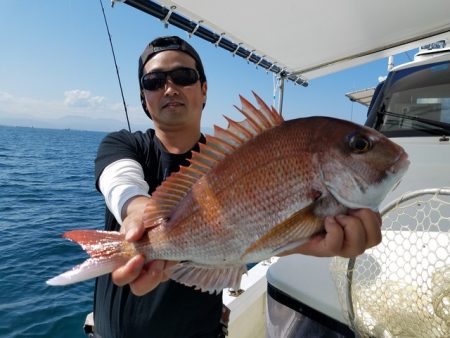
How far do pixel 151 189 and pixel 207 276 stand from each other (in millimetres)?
839

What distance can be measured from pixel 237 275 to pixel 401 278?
2.78 ft

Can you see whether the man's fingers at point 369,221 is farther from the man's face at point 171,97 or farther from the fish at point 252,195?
the man's face at point 171,97

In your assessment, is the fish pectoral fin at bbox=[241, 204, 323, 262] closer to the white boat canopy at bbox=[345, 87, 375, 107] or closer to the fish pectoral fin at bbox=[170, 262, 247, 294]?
the fish pectoral fin at bbox=[170, 262, 247, 294]

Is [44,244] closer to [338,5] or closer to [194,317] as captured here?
[194,317]

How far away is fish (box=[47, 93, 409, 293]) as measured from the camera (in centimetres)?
131

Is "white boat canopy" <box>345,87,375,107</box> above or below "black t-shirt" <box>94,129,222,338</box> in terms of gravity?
above

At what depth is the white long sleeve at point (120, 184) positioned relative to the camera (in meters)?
1.62

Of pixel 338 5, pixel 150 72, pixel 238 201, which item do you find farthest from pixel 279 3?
pixel 238 201

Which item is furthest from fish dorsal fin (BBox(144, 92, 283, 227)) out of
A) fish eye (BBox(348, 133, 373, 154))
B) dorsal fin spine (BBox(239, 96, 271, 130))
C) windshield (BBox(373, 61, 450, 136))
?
windshield (BBox(373, 61, 450, 136))

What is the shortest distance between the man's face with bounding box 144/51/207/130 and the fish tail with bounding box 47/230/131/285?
91cm

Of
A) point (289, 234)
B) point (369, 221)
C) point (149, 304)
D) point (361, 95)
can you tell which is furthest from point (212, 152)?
point (361, 95)

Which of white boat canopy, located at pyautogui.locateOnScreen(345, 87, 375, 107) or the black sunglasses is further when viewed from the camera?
white boat canopy, located at pyautogui.locateOnScreen(345, 87, 375, 107)

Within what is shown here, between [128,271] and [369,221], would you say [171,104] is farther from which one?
[369,221]

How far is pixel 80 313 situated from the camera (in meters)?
5.92
